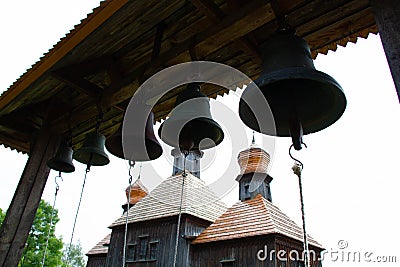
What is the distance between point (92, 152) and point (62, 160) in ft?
1.59

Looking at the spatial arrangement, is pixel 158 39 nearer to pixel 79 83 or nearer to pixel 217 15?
pixel 217 15

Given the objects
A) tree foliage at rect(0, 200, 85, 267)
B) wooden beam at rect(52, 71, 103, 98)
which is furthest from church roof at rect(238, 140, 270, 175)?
wooden beam at rect(52, 71, 103, 98)

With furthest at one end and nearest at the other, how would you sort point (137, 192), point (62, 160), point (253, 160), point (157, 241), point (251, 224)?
point (137, 192)
point (253, 160)
point (157, 241)
point (251, 224)
point (62, 160)

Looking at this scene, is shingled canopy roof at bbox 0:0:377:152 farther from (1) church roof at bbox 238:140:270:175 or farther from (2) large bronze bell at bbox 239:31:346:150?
(1) church roof at bbox 238:140:270:175

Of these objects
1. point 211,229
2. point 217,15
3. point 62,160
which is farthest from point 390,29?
point 211,229

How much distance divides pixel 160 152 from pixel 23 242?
1591 mm

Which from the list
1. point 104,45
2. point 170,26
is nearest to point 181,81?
point 170,26

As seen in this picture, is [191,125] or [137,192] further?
[137,192]

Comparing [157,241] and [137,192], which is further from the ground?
[137,192]

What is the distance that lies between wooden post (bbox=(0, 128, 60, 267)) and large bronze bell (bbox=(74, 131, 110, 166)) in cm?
47

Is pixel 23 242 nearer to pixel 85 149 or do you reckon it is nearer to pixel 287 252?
pixel 85 149

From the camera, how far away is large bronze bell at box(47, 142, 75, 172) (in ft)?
11.1

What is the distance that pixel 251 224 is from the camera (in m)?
14.3

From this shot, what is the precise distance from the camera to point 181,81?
2.89m
